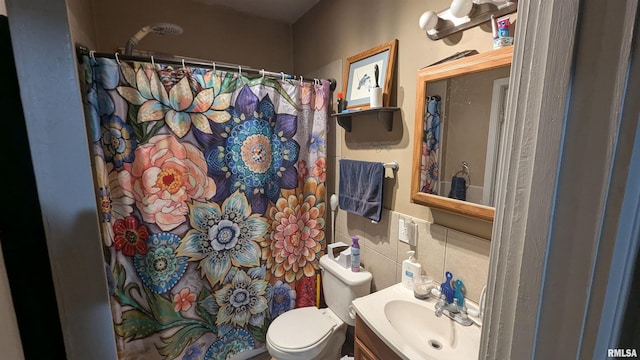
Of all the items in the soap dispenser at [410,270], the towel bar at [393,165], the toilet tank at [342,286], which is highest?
the towel bar at [393,165]

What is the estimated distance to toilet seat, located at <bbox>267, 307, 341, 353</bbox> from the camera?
4.74ft

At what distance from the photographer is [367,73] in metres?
1.57

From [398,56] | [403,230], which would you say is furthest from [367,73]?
[403,230]

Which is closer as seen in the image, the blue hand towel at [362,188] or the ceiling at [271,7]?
the blue hand towel at [362,188]

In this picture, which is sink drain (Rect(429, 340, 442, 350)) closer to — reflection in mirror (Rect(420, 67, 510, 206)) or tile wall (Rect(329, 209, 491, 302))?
tile wall (Rect(329, 209, 491, 302))

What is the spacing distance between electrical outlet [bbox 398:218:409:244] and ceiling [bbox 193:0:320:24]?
5.80 feet

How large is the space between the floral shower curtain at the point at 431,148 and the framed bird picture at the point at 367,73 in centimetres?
29

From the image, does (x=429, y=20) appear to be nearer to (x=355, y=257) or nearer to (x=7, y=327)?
(x=355, y=257)

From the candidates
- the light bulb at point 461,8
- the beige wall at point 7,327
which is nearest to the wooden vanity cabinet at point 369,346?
the beige wall at point 7,327

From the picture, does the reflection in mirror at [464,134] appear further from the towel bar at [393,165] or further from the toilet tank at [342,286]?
the toilet tank at [342,286]

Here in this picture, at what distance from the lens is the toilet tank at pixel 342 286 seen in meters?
1.56

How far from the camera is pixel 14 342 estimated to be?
33 cm

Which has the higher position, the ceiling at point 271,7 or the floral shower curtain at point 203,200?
the ceiling at point 271,7

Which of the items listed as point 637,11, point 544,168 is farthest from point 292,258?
point 637,11
